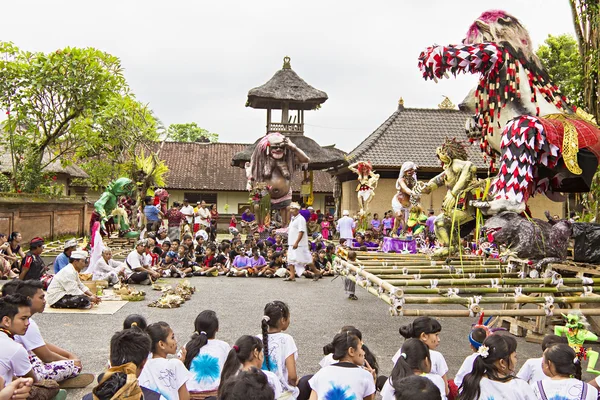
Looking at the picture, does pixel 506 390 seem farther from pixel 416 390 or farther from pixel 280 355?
pixel 280 355

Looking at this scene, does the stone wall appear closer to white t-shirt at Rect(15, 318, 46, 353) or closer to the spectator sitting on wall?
the spectator sitting on wall

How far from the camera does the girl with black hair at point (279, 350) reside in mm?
4105

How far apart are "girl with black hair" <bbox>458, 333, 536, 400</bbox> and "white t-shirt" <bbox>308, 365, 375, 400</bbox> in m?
0.57

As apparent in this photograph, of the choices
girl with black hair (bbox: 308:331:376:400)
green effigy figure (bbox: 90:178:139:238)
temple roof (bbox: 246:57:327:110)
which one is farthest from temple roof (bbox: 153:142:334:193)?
girl with black hair (bbox: 308:331:376:400)

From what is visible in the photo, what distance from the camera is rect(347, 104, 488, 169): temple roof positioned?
866 inches

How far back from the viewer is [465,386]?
11.1 feet

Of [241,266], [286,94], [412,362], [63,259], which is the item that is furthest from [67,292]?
[286,94]


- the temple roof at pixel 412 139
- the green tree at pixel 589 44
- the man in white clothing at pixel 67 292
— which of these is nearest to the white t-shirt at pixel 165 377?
the man in white clothing at pixel 67 292

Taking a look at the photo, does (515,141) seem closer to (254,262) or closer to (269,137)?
(254,262)

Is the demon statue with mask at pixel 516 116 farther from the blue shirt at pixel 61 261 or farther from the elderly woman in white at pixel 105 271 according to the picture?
the elderly woman in white at pixel 105 271

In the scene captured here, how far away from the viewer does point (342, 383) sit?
11.2 ft

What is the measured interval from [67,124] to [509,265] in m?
17.0

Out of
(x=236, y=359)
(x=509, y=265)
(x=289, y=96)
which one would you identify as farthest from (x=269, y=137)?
(x=236, y=359)

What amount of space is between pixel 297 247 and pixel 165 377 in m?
8.05
